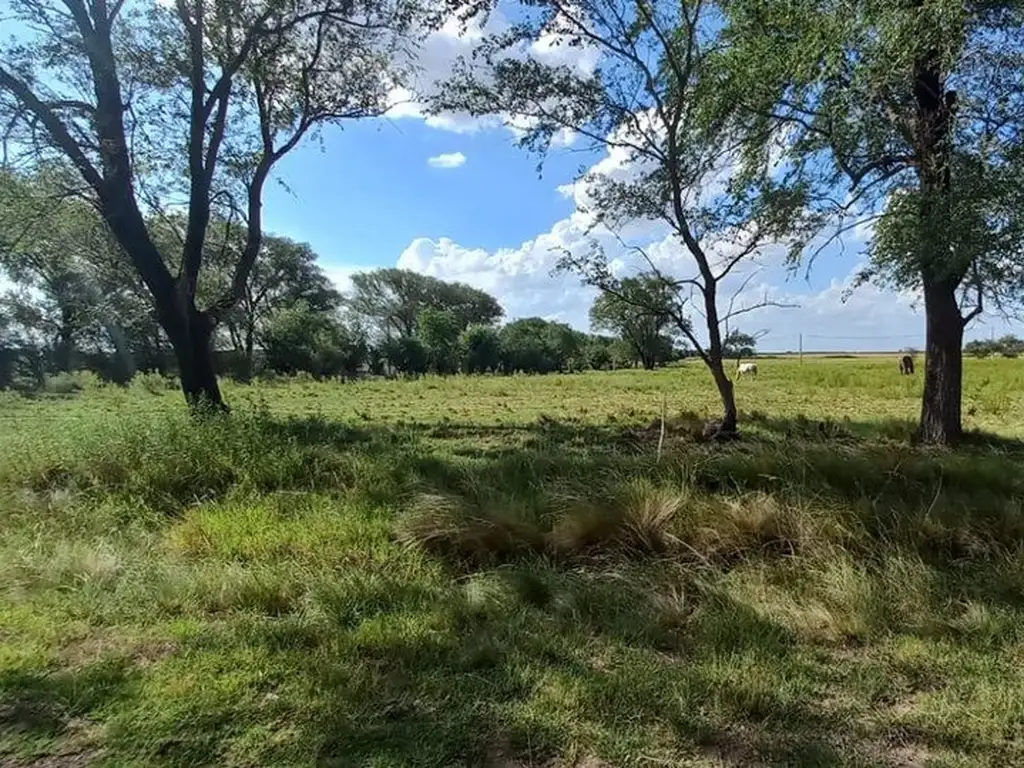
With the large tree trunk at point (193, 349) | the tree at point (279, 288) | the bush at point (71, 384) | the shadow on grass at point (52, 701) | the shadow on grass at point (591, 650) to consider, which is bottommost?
the shadow on grass at point (52, 701)

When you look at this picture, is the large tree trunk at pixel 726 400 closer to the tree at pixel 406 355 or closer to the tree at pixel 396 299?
the tree at pixel 406 355

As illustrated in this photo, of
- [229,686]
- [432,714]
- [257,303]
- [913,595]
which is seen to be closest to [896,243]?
[913,595]

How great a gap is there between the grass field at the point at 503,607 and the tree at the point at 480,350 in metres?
48.2

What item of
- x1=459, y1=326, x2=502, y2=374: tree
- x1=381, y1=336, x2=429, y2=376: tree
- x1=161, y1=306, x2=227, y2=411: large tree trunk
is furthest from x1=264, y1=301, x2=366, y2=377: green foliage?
x1=161, y1=306, x2=227, y2=411: large tree trunk

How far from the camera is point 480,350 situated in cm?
5672

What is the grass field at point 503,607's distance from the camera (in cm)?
253

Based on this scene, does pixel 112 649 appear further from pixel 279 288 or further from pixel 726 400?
pixel 279 288

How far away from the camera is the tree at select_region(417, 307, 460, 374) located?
53.5m

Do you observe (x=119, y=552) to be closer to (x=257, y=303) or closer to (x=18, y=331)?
(x=18, y=331)

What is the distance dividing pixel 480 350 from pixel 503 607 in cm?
5319

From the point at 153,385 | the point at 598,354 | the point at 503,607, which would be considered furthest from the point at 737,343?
the point at 598,354

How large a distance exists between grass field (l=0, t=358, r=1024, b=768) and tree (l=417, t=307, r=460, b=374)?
46127mm

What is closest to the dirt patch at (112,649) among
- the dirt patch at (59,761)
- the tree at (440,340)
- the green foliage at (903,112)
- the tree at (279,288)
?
the dirt patch at (59,761)

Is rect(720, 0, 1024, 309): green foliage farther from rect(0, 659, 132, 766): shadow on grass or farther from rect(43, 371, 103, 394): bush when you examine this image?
rect(43, 371, 103, 394): bush
